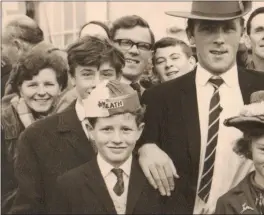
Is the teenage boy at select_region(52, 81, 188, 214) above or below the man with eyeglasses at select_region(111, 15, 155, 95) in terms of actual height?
below

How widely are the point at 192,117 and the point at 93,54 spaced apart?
1.45ft

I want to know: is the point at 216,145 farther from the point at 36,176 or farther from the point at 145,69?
the point at 36,176

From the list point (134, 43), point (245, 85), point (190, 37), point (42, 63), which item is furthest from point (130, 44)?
point (245, 85)

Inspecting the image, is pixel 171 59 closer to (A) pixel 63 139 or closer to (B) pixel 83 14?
(B) pixel 83 14

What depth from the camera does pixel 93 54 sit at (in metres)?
2.02

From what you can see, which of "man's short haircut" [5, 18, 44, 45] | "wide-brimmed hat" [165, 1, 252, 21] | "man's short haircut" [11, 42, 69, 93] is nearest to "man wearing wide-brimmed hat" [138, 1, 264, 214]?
"wide-brimmed hat" [165, 1, 252, 21]

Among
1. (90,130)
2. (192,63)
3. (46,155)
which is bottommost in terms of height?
(46,155)

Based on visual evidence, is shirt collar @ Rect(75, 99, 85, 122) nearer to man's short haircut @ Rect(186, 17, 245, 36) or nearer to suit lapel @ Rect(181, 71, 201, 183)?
suit lapel @ Rect(181, 71, 201, 183)

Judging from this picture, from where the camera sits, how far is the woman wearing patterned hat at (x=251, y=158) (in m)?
1.95

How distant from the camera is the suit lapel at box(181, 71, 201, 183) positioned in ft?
6.57

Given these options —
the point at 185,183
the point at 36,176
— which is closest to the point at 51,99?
the point at 36,176

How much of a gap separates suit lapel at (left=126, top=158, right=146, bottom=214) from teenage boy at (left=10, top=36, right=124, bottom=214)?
17cm

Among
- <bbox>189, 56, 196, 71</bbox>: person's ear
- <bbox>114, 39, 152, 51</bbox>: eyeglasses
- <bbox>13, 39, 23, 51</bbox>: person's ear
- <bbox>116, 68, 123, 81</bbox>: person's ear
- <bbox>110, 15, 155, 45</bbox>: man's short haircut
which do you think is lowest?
<bbox>116, 68, 123, 81</bbox>: person's ear

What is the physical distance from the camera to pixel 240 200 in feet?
6.46
